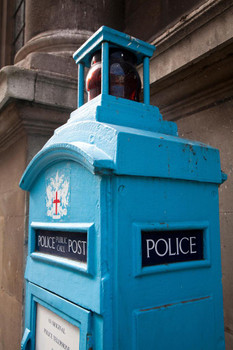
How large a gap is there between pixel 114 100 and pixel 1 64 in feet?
15.0

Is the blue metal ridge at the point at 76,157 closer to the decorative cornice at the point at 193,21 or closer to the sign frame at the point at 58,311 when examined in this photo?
the sign frame at the point at 58,311

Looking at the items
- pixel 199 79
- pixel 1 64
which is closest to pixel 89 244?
pixel 199 79

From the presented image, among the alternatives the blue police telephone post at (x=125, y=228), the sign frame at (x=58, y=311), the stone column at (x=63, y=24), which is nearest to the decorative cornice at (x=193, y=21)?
the blue police telephone post at (x=125, y=228)

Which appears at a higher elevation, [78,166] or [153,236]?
[78,166]

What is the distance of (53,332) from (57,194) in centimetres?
60

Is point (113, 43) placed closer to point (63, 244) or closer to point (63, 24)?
point (63, 244)

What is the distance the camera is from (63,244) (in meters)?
1.19

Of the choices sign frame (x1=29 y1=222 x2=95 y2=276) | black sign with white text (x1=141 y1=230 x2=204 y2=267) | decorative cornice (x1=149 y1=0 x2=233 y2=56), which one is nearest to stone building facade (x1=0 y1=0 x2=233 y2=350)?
decorative cornice (x1=149 y1=0 x2=233 y2=56)

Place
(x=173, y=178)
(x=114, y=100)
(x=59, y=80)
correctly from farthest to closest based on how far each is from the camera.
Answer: (x=59, y=80)
(x=114, y=100)
(x=173, y=178)

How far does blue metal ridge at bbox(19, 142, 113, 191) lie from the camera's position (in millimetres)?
919

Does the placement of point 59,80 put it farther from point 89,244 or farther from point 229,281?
point 229,281

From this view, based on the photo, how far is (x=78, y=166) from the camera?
109cm

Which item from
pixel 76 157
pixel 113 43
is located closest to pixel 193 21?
pixel 113 43

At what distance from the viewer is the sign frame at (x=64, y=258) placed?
0.96 m
